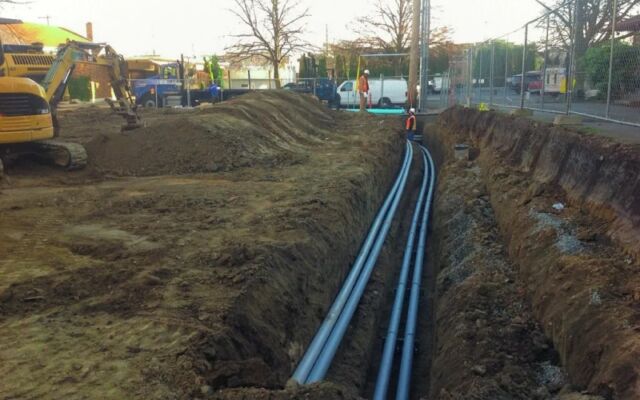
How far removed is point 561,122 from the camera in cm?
873

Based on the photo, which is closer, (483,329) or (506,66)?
(483,329)

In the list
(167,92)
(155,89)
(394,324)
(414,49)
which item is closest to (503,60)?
(394,324)

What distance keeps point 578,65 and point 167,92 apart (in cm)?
2592

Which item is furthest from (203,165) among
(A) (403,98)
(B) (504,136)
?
(A) (403,98)

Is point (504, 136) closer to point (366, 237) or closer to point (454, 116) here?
point (366, 237)

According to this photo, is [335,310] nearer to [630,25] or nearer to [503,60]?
[630,25]

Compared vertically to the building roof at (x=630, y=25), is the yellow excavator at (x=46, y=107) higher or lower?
lower

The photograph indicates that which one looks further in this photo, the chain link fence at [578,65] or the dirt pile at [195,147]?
the dirt pile at [195,147]

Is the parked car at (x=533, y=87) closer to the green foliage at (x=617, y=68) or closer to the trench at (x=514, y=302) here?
the green foliage at (x=617, y=68)

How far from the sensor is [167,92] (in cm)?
3212

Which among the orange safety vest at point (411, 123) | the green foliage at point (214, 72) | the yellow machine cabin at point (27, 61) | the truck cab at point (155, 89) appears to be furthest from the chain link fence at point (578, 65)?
the green foliage at point (214, 72)

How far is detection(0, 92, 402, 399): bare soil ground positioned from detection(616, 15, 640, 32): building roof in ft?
16.1

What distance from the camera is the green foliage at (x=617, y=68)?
310 inches

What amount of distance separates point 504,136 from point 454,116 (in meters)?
8.01
